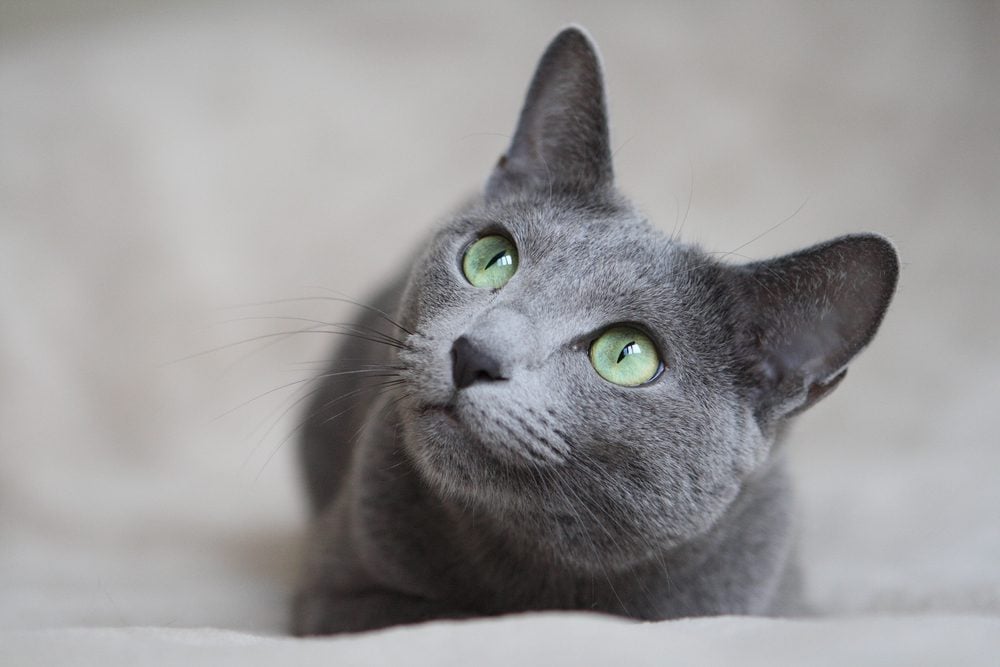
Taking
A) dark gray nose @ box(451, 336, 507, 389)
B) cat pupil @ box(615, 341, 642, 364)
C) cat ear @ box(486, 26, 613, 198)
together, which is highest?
cat ear @ box(486, 26, 613, 198)

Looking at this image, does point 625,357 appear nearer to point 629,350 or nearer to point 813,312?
point 629,350

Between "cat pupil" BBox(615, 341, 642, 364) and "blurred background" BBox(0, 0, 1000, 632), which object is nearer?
"cat pupil" BBox(615, 341, 642, 364)

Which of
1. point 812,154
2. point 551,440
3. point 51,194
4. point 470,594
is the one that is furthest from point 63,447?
point 812,154

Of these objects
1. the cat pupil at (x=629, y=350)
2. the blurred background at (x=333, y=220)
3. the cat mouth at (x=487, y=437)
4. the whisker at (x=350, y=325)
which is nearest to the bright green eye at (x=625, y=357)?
the cat pupil at (x=629, y=350)

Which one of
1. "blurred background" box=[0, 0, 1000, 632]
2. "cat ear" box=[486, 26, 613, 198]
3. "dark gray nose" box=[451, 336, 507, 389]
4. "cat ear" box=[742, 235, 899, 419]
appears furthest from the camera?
"blurred background" box=[0, 0, 1000, 632]

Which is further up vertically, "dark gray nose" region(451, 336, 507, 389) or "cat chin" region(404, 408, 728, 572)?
"dark gray nose" region(451, 336, 507, 389)

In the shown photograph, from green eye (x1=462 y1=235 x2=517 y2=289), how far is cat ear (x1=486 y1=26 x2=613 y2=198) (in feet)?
0.44

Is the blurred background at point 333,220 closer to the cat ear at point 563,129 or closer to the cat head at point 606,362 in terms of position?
the cat ear at point 563,129

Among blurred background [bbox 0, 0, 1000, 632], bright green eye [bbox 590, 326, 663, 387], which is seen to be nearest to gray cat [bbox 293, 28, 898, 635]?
bright green eye [bbox 590, 326, 663, 387]

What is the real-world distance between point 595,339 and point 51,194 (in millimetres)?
1308

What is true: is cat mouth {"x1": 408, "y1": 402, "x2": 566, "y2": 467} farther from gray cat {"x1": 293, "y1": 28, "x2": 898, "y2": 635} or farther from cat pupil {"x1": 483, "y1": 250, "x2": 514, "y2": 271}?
cat pupil {"x1": 483, "y1": 250, "x2": 514, "y2": 271}

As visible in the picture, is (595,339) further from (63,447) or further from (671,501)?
(63,447)

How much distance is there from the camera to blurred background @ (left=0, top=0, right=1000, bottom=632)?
1.59m

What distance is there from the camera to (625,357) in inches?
41.3
